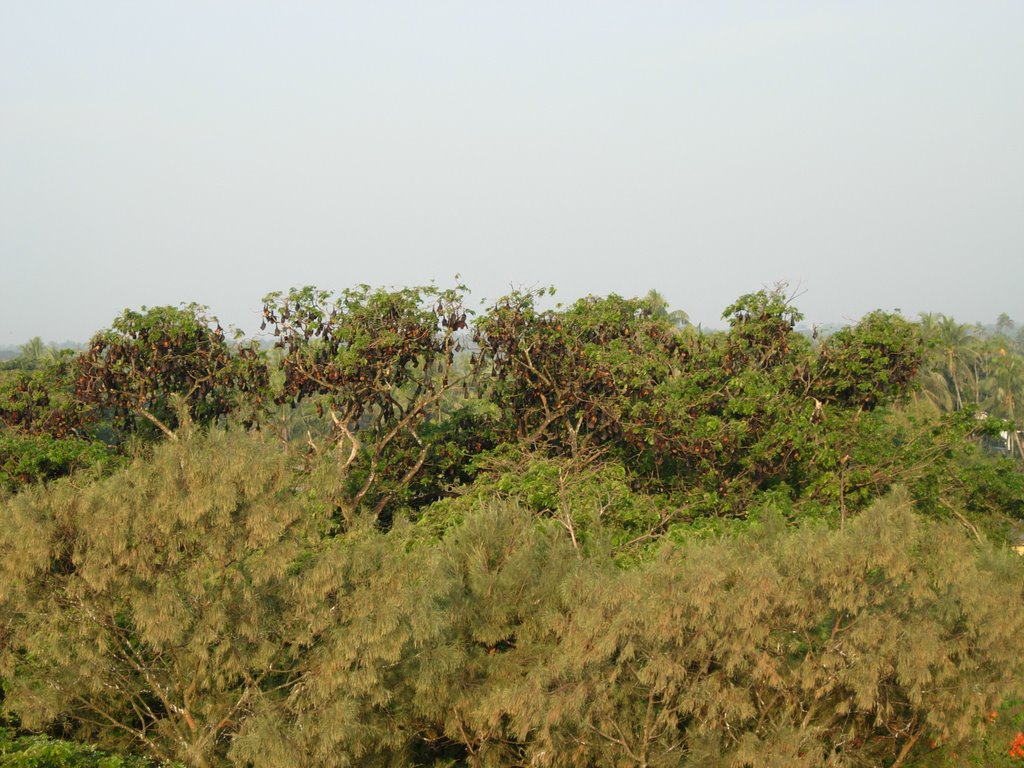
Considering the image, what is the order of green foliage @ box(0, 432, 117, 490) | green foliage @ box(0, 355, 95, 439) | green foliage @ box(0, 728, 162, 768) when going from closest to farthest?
1. green foliage @ box(0, 728, 162, 768)
2. green foliage @ box(0, 432, 117, 490)
3. green foliage @ box(0, 355, 95, 439)

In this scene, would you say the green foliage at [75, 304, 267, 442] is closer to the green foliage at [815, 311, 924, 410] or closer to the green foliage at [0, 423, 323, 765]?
the green foliage at [0, 423, 323, 765]

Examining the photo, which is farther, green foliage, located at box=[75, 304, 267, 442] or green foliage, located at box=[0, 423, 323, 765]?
green foliage, located at box=[75, 304, 267, 442]

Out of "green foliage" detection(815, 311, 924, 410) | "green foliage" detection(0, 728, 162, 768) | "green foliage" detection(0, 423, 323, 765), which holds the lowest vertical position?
"green foliage" detection(0, 728, 162, 768)

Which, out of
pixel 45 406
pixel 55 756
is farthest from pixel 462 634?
pixel 45 406

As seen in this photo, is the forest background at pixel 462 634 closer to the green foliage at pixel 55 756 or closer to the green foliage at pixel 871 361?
the green foliage at pixel 55 756

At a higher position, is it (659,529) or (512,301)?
(512,301)

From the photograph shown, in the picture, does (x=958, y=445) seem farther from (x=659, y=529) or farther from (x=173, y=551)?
(x=173, y=551)

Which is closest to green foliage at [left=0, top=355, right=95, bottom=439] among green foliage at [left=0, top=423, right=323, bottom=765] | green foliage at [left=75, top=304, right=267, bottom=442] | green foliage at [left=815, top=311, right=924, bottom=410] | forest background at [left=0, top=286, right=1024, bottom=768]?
green foliage at [left=75, top=304, right=267, bottom=442]

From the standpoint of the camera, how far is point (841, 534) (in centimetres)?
792

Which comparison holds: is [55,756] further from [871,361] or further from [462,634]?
[871,361]

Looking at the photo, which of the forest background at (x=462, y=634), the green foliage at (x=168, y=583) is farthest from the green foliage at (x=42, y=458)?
the green foliage at (x=168, y=583)

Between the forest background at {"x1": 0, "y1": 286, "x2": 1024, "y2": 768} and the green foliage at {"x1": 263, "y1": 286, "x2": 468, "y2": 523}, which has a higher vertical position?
the green foliage at {"x1": 263, "y1": 286, "x2": 468, "y2": 523}

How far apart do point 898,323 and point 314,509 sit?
10.1 m

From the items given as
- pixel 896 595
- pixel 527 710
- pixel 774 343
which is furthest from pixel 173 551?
pixel 774 343
